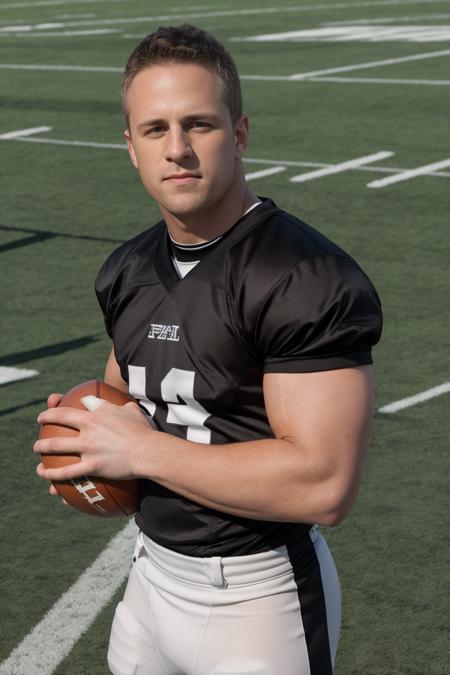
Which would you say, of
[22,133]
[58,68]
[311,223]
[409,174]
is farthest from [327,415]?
[58,68]

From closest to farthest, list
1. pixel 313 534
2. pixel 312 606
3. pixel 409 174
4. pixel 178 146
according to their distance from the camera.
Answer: pixel 178 146
pixel 312 606
pixel 313 534
pixel 409 174

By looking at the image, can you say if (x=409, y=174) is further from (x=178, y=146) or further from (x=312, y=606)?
(x=178, y=146)

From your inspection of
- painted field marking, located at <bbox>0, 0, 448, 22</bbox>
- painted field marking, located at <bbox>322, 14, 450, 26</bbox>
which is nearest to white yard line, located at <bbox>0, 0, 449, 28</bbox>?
painted field marking, located at <bbox>0, 0, 448, 22</bbox>

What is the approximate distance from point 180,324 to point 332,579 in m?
0.76

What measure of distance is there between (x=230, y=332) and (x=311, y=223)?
27.8 ft

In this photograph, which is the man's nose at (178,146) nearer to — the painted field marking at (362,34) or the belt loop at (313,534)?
the belt loop at (313,534)

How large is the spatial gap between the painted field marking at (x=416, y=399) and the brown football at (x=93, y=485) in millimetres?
4041

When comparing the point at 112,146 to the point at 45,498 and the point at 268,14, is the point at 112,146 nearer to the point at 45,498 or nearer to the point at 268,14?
the point at 45,498

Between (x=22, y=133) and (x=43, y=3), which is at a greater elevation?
(x=22, y=133)

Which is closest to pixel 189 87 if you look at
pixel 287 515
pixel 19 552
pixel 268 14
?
pixel 287 515

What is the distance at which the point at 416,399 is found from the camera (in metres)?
7.29

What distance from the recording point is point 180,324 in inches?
116

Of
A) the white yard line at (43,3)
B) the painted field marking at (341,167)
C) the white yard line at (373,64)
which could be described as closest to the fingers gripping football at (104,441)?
the painted field marking at (341,167)

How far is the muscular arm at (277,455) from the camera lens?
8.73 ft
